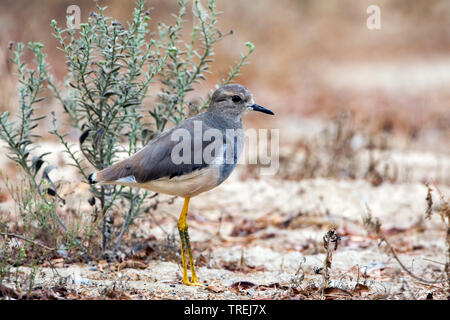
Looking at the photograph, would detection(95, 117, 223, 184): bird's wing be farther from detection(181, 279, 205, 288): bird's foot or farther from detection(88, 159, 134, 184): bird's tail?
detection(181, 279, 205, 288): bird's foot

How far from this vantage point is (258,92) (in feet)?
49.1

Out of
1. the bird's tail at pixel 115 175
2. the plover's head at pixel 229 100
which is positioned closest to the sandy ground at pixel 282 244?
the bird's tail at pixel 115 175

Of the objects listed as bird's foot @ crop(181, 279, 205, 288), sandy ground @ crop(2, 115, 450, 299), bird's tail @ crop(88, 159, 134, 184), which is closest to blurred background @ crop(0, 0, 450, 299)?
sandy ground @ crop(2, 115, 450, 299)

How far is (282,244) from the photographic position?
21.4ft

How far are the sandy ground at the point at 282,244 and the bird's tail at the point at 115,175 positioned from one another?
740mm

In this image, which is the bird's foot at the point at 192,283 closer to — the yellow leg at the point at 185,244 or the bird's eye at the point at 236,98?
the yellow leg at the point at 185,244

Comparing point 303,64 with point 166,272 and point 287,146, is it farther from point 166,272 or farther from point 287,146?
point 166,272

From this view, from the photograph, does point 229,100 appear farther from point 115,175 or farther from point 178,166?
Answer: point 115,175

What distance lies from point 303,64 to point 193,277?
41.9 feet

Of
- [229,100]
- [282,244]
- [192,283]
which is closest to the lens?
[192,283]

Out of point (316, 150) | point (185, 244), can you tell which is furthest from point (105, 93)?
point (316, 150)

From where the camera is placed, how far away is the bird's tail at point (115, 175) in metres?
4.55

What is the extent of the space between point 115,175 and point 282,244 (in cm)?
253

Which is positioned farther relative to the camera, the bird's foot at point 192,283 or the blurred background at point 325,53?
the blurred background at point 325,53
